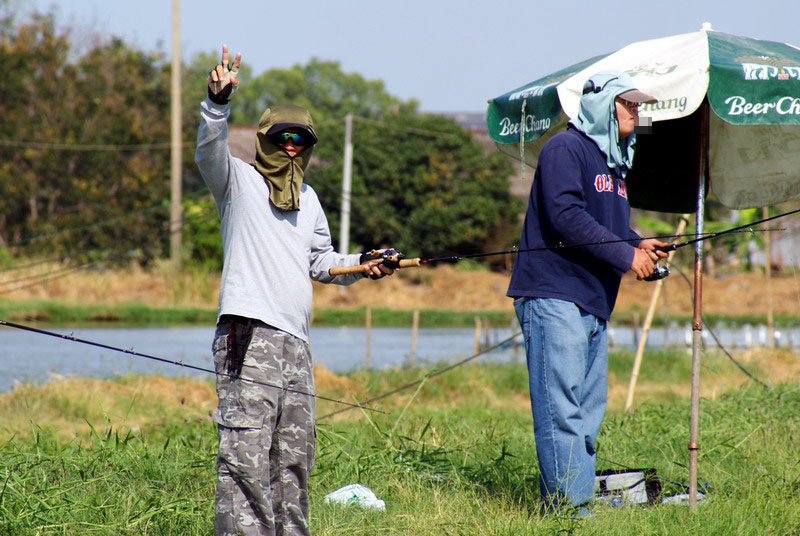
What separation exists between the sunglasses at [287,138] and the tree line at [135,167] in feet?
83.6

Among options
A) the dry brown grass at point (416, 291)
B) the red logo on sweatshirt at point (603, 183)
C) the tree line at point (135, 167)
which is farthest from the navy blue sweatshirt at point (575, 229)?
the tree line at point (135, 167)

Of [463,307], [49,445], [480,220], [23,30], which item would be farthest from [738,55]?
[23,30]

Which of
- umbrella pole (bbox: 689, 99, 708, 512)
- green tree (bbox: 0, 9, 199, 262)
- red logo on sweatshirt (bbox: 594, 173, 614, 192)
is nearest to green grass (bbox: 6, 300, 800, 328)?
green tree (bbox: 0, 9, 199, 262)

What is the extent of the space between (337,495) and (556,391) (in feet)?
3.98

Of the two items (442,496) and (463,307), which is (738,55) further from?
(463,307)

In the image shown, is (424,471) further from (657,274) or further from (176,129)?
(176,129)

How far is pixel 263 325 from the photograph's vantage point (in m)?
3.74

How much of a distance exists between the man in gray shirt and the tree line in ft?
83.5

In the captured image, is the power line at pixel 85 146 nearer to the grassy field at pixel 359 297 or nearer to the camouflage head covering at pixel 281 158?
the grassy field at pixel 359 297

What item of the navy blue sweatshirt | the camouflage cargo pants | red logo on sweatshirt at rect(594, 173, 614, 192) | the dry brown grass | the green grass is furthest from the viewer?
the dry brown grass

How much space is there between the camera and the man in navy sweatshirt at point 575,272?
419 centimetres

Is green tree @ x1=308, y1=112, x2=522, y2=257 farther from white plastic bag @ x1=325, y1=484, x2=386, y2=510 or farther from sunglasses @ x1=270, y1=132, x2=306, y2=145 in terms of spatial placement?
sunglasses @ x1=270, y1=132, x2=306, y2=145

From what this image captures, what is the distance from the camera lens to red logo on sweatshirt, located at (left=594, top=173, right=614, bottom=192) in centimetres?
431

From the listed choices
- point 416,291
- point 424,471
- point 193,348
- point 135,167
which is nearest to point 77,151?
point 135,167
